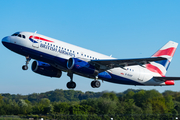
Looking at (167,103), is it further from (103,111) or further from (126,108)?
(103,111)

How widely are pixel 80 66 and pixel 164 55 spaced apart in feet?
51.1

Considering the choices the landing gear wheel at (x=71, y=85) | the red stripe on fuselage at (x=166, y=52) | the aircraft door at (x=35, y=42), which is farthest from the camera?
the red stripe on fuselage at (x=166, y=52)

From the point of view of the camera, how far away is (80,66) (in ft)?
98.1

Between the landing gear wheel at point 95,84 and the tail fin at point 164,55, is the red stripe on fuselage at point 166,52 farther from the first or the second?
the landing gear wheel at point 95,84

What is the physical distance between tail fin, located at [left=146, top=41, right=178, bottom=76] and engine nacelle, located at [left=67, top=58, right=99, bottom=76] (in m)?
10.8

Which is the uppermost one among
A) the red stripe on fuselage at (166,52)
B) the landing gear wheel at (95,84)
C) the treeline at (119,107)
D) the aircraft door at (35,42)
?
the red stripe on fuselage at (166,52)

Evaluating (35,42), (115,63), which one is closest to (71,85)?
(115,63)

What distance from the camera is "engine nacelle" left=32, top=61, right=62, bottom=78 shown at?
3419cm

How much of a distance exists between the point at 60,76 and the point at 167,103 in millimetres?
24424

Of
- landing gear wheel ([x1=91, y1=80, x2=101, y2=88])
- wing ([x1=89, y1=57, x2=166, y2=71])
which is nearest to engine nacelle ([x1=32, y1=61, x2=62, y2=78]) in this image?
landing gear wheel ([x1=91, y1=80, x2=101, y2=88])

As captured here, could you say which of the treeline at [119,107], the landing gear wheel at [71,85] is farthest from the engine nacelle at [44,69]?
the treeline at [119,107]

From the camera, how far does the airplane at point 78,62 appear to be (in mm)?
29281

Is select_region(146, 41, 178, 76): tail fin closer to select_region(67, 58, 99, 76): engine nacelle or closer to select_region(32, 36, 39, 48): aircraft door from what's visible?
select_region(67, 58, 99, 76): engine nacelle

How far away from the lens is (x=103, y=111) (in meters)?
51.9
